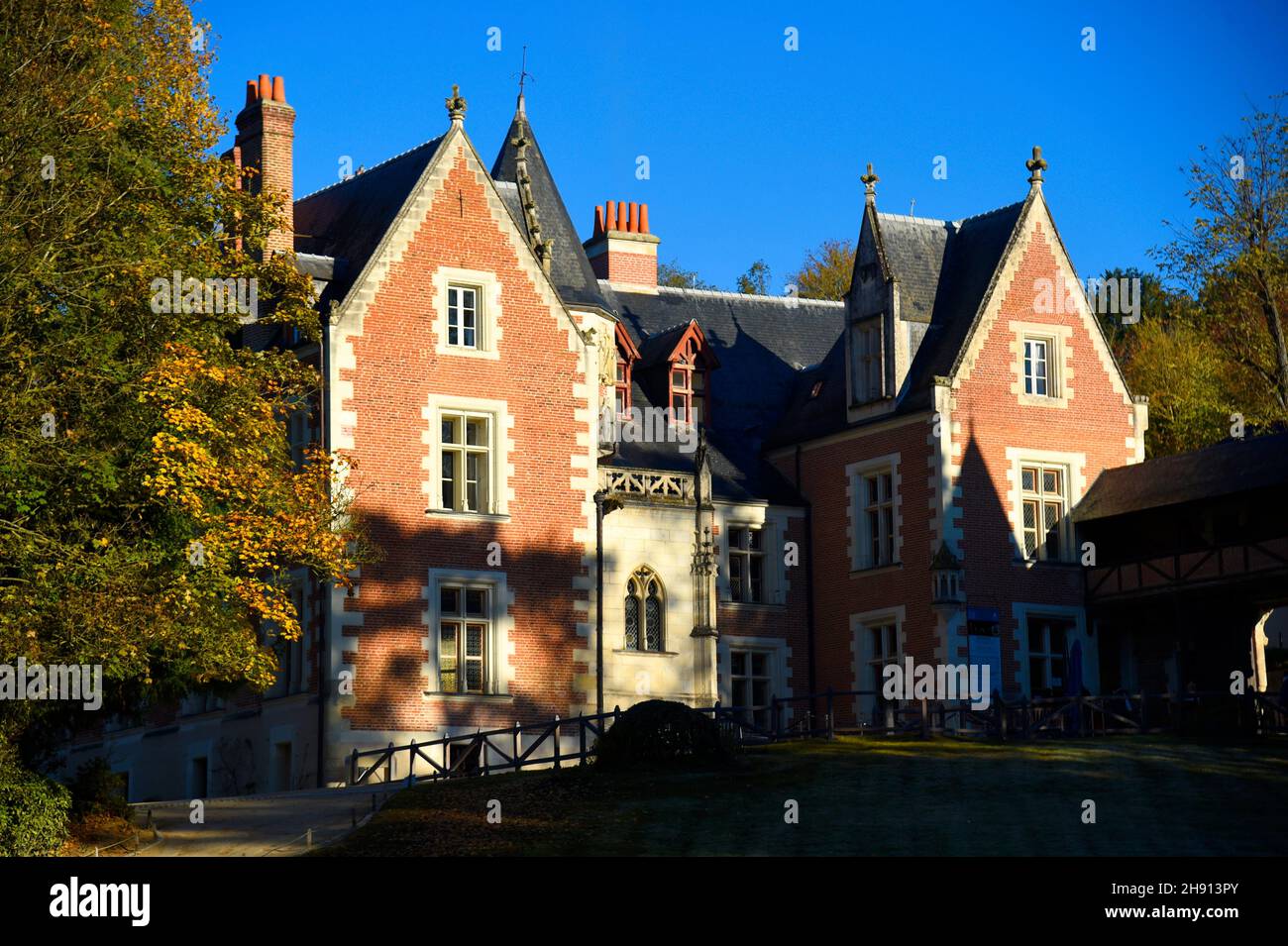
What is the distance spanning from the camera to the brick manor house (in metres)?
38.2

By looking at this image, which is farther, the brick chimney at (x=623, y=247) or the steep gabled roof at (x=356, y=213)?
the brick chimney at (x=623, y=247)

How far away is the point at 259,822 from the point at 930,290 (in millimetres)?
19135

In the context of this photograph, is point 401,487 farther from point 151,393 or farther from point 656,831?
point 656,831

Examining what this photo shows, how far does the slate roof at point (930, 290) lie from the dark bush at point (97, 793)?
17.4m

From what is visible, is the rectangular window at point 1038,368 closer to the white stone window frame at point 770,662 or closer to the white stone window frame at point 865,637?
the white stone window frame at point 865,637

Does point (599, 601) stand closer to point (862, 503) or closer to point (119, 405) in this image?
point (862, 503)

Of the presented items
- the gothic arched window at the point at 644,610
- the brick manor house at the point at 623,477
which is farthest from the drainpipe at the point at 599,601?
the gothic arched window at the point at 644,610

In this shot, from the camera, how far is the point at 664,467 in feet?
142

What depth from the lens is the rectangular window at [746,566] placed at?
43.7 m

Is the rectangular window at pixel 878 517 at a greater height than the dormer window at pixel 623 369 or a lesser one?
lesser

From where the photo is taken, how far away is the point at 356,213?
1647 inches

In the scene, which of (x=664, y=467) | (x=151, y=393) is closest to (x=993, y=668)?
(x=664, y=467)

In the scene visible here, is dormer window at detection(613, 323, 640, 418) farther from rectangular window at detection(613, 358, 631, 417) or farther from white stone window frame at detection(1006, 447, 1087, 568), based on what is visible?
white stone window frame at detection(1006, 447, 1087, 568)

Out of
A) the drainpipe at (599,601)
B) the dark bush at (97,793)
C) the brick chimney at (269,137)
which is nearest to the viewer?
the dark bush at (97,793)
